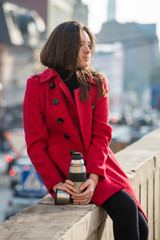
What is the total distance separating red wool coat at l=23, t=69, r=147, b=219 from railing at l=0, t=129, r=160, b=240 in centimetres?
18

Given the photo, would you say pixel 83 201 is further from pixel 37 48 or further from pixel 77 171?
pixel 37 48

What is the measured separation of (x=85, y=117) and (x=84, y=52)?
361 mm

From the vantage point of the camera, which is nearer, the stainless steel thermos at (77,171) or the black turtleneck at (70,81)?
the stainless steel thermos at (77,171)

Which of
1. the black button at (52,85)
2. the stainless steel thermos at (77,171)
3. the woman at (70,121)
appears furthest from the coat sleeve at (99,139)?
the black button at (52,85)

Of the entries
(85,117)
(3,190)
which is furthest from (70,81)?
(3,190)

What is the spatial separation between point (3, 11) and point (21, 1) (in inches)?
261

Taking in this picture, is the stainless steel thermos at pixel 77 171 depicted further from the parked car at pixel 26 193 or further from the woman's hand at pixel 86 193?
the parked car at pixel 26 193

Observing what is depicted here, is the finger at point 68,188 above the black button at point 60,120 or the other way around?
the other way around

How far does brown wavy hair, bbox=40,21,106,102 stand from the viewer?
9.91ft

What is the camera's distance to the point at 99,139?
9.97ft

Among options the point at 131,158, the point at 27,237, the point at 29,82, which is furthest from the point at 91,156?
the point at 131,158

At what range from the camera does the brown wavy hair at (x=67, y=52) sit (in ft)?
9.91

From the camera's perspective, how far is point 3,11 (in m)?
36.7

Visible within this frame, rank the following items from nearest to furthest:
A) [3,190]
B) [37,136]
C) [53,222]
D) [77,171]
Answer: [53,222], [77,171], [37,136], [3,190]
